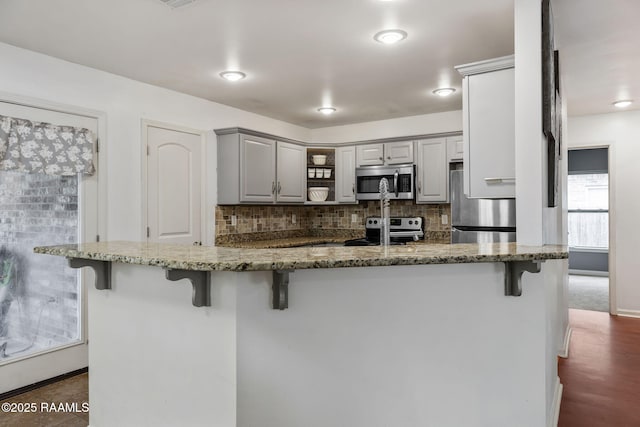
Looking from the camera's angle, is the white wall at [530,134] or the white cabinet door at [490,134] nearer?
the white wall at [530,134]

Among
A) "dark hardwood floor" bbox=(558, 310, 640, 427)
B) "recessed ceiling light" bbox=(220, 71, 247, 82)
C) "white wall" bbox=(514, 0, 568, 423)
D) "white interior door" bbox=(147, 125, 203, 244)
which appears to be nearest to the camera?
"white wall" bbox=(514, 0, 568, 423)

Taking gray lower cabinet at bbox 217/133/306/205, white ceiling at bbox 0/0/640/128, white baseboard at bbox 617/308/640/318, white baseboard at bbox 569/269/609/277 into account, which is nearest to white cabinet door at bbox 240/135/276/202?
gray lower cabinet at bbox 217/133/306/205

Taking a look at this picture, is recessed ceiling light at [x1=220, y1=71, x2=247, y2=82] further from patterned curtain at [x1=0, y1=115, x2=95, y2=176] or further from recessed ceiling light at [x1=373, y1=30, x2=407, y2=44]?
recessed ceiling light at [x1=373, y1=30, x2=407, y2=44]

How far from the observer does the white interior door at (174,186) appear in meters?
3.91

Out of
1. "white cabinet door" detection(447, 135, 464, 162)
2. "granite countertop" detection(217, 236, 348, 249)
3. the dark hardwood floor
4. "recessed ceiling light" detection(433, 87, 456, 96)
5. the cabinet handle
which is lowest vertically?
the dark hardwood floor

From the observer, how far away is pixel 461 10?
8.13 feet

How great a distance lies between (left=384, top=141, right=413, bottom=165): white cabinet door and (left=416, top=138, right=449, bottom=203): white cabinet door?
120mm

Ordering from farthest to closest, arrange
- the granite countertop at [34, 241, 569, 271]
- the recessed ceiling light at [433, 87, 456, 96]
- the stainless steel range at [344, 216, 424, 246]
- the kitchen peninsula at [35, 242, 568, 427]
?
1. the stainless steel range at [344, 216, 424, 246]
2. the recessed ceiling light at [433, 87, 456, 96]
3. the kitchen peninsula at [35, 242, 568, 427]
4. the granite countertop at [34, 241, 569, 271]

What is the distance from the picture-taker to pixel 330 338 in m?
1.77

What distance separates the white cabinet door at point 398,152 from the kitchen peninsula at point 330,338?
3.21 meters

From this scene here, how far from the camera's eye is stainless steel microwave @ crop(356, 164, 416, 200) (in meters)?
4.99

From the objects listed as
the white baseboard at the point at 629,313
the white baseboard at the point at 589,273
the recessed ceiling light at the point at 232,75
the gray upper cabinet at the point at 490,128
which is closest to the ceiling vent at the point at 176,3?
the recessed ceiling light at the point at 232,75

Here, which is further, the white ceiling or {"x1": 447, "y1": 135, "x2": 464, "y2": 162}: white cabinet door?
{"x1": 447, "y1": 135, "x2": 464, "y2": 162}: white cabinet door

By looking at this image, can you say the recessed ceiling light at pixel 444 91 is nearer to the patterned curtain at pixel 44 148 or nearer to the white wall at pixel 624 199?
the white wall at pixel 624 199
